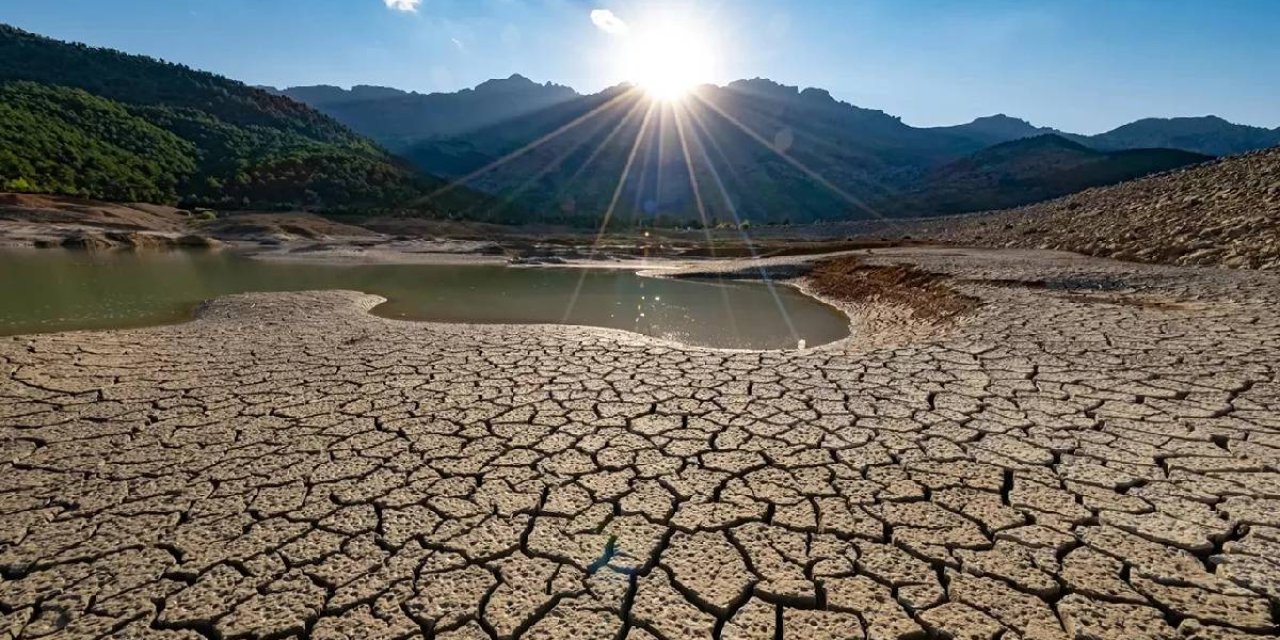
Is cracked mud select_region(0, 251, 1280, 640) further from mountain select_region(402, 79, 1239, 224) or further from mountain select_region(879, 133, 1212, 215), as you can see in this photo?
mountain select_region(879, 133, 1212, 215)

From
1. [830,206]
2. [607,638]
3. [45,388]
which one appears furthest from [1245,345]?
[830,206]

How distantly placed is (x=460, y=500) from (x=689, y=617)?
153 cm

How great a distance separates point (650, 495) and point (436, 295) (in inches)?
460

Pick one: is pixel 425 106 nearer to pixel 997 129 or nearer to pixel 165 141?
pixel 165 141

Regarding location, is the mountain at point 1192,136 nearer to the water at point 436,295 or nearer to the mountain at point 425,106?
the mountain at point 425,106

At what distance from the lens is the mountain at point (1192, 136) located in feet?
326

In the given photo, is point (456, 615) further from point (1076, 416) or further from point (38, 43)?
point (38, 43)

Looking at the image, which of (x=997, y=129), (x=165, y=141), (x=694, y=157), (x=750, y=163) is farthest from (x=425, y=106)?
(x=997, y=129)

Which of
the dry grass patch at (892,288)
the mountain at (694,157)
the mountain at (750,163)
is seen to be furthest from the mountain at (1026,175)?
the dry grass patch at (892,288)

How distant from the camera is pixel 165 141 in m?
44.5

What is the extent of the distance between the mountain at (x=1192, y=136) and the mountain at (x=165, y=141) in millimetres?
126558

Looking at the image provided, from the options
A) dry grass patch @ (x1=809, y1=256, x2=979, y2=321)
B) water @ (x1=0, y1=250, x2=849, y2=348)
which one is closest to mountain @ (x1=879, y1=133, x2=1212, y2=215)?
dry grass patch @ (x1=809, y1=256, x2=979, y2=321)

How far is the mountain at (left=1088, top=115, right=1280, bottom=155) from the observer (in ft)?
326

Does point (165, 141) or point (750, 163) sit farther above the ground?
point (750, 163)
